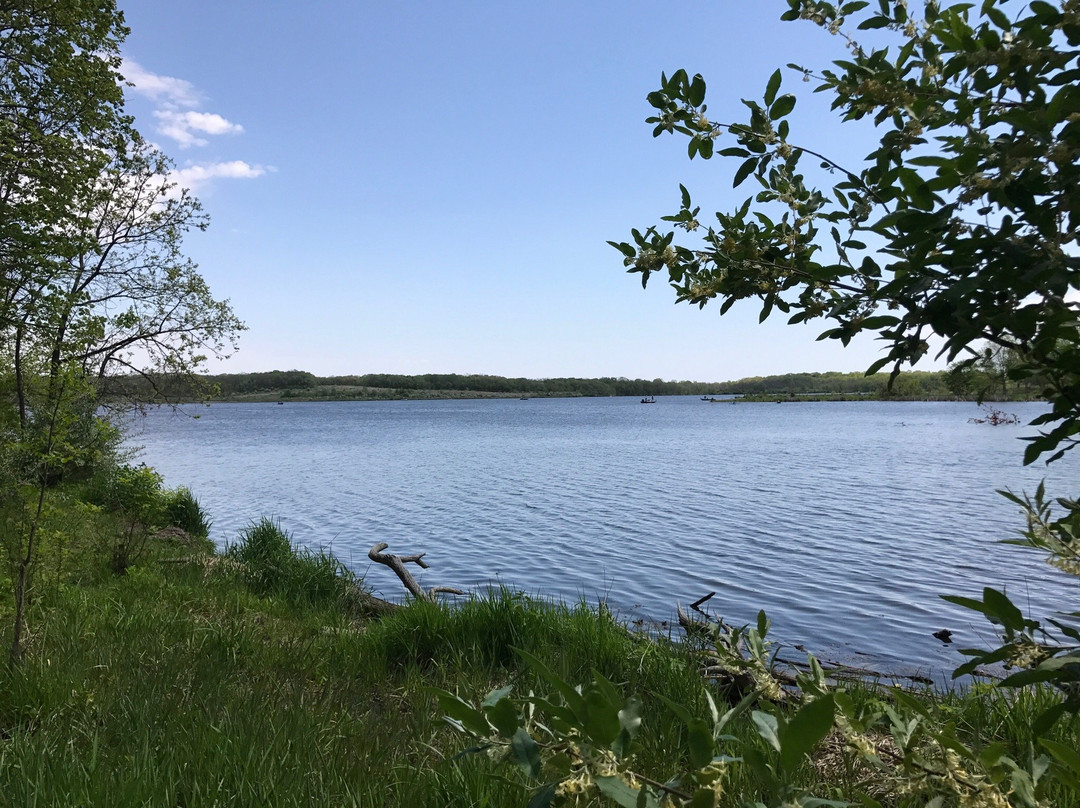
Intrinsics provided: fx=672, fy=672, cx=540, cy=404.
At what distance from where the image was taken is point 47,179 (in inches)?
345

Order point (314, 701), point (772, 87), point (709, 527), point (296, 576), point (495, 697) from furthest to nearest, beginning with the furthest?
point (709, 527)
point (296, 576)
point (314, 701)
point (772, 87)
point (495, 697)

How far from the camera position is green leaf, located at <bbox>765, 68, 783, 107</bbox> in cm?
216

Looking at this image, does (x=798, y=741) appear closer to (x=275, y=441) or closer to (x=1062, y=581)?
(x=1062, y=581)

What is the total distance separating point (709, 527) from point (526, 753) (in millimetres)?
18568

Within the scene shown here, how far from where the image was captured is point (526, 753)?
115 cm

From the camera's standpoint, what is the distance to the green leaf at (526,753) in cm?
111

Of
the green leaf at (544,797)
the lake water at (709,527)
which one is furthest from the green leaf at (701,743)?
the lake water at (709,527)

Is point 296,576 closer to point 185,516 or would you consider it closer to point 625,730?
point 185,516

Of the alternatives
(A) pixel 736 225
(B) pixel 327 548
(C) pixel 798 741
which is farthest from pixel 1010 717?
(B) pixel 327 548

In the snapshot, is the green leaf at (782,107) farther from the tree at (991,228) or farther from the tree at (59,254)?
the tree at (59,254)

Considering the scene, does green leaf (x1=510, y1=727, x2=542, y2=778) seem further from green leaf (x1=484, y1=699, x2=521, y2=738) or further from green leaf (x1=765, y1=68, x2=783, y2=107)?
green leaf (x1=765, y1=68, x2=783, y2=107)

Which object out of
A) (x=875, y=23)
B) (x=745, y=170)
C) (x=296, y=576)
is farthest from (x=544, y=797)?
(x=296, y=576)

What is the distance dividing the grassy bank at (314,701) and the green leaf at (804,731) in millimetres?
33

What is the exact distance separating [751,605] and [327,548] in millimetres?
10183
